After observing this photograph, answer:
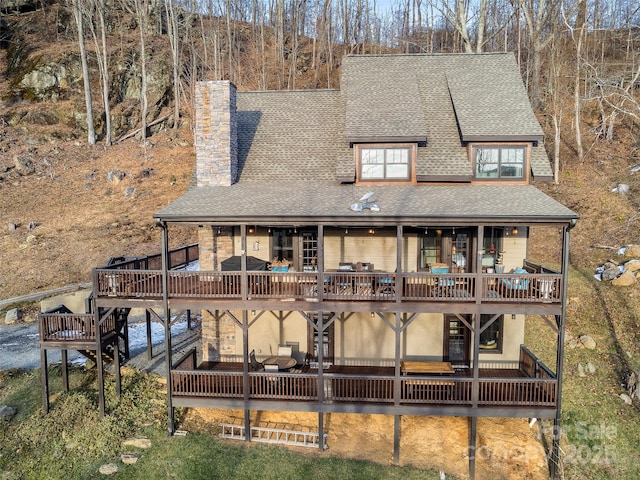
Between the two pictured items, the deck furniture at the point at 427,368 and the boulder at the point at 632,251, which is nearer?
the deck furniture at the point at 427,368

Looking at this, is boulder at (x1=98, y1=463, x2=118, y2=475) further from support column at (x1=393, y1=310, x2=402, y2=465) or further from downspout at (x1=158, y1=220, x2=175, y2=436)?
support column at (x1=393, y1=310, x2=402, y2=465)

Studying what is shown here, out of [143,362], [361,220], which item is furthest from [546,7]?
[143,362]

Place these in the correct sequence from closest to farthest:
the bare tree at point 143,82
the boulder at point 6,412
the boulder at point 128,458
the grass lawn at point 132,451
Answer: the grass lawn at point 132,451, the boulder at point 128,458, the boulder at point 6,412, the bare tree at point 143,82

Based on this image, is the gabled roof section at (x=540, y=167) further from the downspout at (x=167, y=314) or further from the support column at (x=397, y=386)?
the downspout at (x=167, y=314)

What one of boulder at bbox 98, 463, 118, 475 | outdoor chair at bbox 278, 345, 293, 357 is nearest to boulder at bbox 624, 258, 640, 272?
outdoor chair at bbox 278, 345, 293, 357

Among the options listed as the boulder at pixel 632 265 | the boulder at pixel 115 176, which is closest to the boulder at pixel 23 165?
the boulder at pixel 115 176

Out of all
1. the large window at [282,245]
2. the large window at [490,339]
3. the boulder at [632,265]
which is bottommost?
the large window at [490,339]
